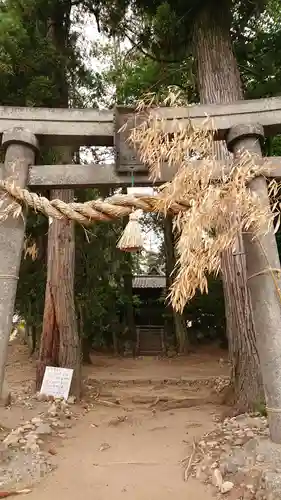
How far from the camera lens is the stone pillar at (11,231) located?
2555 millimetres

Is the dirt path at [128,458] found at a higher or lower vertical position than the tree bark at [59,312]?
lower

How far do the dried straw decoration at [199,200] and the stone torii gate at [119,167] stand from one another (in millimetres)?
118

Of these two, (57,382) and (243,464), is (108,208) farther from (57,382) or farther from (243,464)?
(57,382)

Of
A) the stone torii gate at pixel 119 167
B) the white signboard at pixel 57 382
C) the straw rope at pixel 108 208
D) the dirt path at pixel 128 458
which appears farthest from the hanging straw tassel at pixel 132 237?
the white signboard at pixel 57 382

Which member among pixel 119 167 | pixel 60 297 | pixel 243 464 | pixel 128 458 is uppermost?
pixel 119 167

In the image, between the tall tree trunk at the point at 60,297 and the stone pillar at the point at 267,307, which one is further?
Result: the tall tree trunk at the point at 60,297

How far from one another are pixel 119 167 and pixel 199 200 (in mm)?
771

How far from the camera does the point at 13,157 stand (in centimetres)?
277

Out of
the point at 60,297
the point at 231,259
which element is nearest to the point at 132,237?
the point at 231,259

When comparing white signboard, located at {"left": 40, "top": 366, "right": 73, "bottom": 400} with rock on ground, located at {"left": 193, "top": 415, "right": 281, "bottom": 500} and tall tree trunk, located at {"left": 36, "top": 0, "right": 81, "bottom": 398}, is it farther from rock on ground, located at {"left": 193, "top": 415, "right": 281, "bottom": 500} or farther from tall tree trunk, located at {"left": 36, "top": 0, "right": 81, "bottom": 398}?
rock on ground, located at {"left": 193, "top": 415, "right": 281, "bottom": 500}

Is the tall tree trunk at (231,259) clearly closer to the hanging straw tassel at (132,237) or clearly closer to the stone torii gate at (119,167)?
the stone torii gate at (119,167)

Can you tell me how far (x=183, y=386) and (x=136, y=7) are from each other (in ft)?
20.7

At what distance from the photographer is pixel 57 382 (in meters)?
5.66

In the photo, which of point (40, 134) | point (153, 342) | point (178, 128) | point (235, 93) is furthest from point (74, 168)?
point (153, 342)
